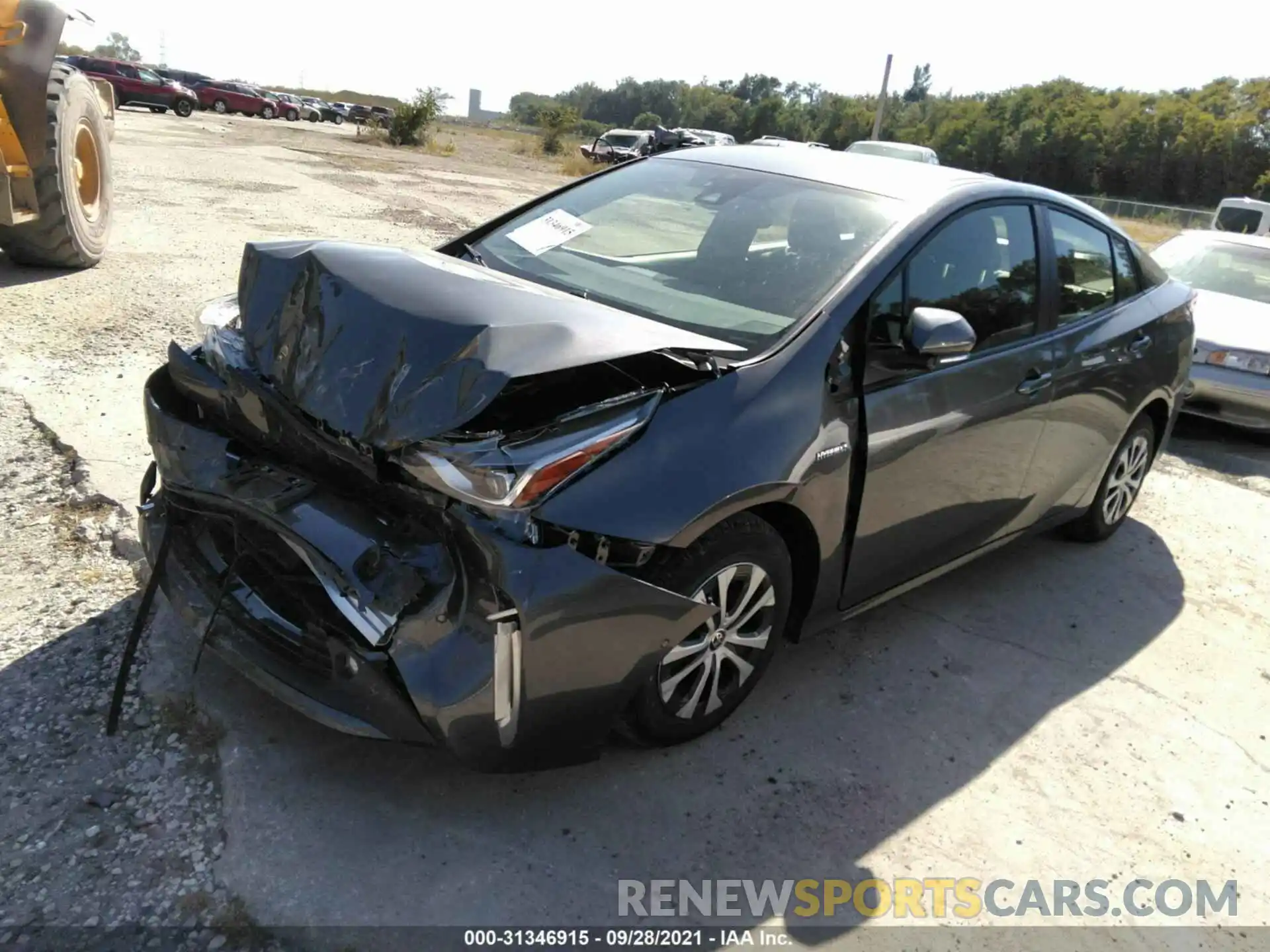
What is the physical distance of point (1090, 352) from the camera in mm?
4145

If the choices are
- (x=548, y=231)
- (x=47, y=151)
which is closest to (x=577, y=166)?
(x=47, y=151)

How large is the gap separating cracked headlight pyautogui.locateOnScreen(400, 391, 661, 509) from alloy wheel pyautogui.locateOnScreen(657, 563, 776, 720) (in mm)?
546

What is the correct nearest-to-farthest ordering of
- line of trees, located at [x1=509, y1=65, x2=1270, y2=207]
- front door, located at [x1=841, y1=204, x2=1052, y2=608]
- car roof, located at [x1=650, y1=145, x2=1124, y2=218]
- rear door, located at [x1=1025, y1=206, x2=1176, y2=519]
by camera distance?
front door, located at [x1=841, y1=204, x2=1052, y2=608]
car roof, located at [x1=650, y1=145, x2=1124, y2=218]
rear door, located at [x1=1025, y1=206, x2=1176, y2=519]
line of trees, located at [x1=509, y1=65, x2=1270, y2=207]

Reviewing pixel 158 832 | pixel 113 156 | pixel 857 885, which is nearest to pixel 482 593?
pixel 158 832

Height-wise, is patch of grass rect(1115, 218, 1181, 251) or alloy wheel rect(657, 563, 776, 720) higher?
patch of grass rect(1115, 218, 1181, 251)

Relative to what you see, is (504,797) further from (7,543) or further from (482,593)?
(7,543)

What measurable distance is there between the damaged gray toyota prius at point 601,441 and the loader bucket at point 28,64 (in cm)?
433

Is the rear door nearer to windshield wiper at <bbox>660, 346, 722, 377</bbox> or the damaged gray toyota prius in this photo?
the damaged gray toyota prius

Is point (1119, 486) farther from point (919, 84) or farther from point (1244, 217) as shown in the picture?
point (919, 84)

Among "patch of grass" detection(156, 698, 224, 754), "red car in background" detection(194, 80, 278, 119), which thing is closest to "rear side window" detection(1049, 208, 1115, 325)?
"patch of grass" detection(156, 698, 224, 754)

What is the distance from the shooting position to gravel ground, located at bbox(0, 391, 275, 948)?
2.19m

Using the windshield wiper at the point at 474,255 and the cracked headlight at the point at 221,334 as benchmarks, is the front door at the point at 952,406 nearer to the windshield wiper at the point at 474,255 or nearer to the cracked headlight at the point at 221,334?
the windshield wiper at the point at 474,255

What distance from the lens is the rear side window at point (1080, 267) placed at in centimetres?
404

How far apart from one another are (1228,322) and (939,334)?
598 centimetres
